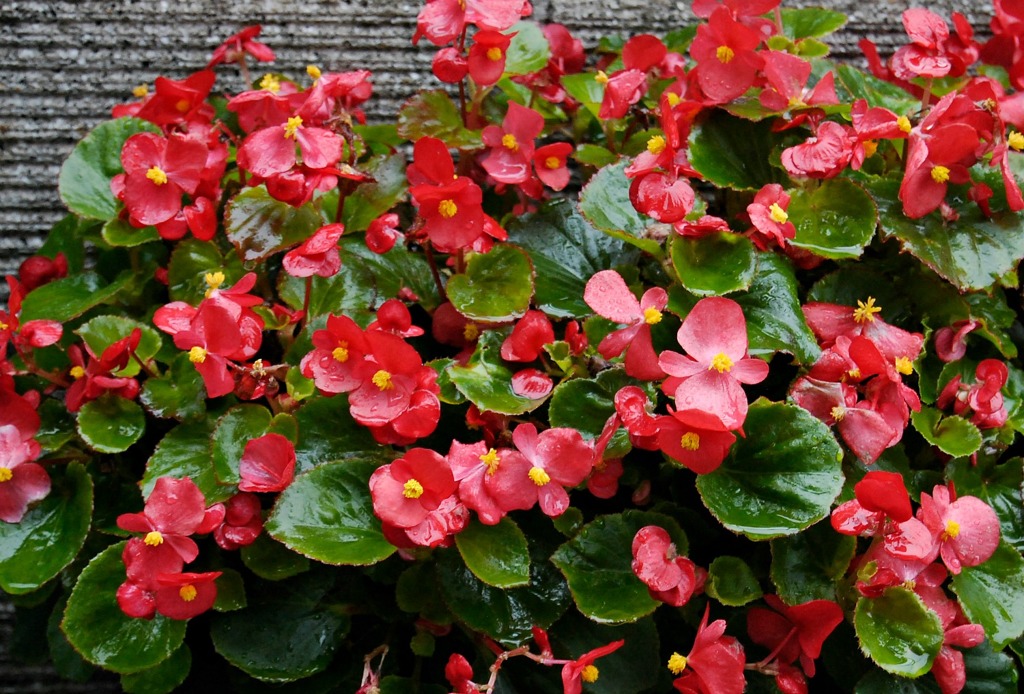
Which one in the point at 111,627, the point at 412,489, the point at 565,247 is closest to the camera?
the point at 412,489

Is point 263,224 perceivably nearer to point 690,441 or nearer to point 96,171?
point 96,171

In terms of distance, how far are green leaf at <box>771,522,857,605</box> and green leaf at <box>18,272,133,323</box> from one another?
0.64 m

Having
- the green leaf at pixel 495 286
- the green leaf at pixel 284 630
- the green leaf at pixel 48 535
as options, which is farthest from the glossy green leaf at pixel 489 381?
the green leaf at pixel 48 535

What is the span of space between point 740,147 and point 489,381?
1.11ft

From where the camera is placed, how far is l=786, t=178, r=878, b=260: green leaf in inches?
29.1

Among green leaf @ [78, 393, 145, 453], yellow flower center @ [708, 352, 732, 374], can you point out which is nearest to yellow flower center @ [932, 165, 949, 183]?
yellow flower center @ [708, 352, 732, 374]

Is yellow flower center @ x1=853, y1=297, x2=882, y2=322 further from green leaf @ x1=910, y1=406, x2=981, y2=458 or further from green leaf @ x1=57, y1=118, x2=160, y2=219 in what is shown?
green leaf @ x1=57, y1=118, x2=160, y2=219

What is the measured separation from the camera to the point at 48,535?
755 mm

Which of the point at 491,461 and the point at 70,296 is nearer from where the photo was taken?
the point at 491,461

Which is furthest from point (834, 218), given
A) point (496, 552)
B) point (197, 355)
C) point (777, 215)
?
point (197, 355)

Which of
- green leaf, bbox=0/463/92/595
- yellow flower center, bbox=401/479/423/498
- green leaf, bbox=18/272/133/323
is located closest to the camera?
yellow flower center, bbox=401/479/423/498

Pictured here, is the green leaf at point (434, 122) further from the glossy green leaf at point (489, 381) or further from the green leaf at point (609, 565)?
the green leaf at point (609, 565)

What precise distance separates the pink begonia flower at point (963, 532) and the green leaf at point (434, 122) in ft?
1.60

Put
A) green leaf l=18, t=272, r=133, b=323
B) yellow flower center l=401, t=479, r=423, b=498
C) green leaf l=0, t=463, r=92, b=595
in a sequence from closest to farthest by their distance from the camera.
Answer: yellow flower center l=401, t=479, r=423, b=498 < green leaf l=0, t=463, r=92, b=595 < green leaf l=18, t=272, r=133, b=323
